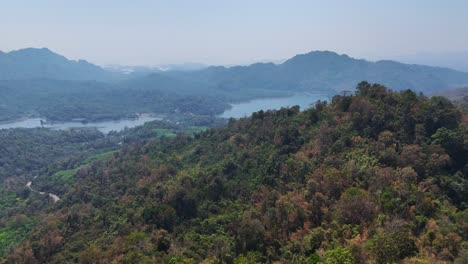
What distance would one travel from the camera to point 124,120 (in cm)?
11912

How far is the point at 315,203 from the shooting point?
1798 centimetres

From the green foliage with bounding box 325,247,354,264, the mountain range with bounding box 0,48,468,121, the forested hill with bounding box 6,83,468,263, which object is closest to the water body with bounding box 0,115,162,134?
the mountain range with bounding box 0,48,468,121

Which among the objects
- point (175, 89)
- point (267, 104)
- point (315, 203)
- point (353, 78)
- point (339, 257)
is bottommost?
point (267, 104)

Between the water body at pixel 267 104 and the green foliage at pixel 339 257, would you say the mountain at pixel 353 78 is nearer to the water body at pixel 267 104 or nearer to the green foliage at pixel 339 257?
the water body at pixel 267 104

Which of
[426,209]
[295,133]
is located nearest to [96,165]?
[295,133]

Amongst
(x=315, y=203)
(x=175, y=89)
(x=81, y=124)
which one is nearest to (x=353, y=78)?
(x=175, y=89)

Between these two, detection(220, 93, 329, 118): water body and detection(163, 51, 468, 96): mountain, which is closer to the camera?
detection(220, 93, 329, 118): water body

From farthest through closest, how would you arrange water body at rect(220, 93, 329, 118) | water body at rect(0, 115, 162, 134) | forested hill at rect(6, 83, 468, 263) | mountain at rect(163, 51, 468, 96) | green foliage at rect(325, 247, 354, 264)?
1. mountain at rect(163, 51, 468, 96)
2. water body at rect(220, 93, 329, 118)
3. water body at rect(0, 115, 162, 134)
4. forested hill at rect(6, 83, 468, 263)
5. green foliage at rect(325, 247, 354, 264)

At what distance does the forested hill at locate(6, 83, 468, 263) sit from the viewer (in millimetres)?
14914

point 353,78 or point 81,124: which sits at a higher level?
point 353,78

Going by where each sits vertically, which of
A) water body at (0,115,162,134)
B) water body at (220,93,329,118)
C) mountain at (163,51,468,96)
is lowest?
water body at (0,115,162,134)

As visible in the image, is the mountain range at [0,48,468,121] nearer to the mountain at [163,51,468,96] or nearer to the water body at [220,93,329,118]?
the mountain at [163,51,468,96]

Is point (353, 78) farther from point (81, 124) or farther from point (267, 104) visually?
point (81, 124)

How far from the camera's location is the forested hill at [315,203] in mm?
14914
